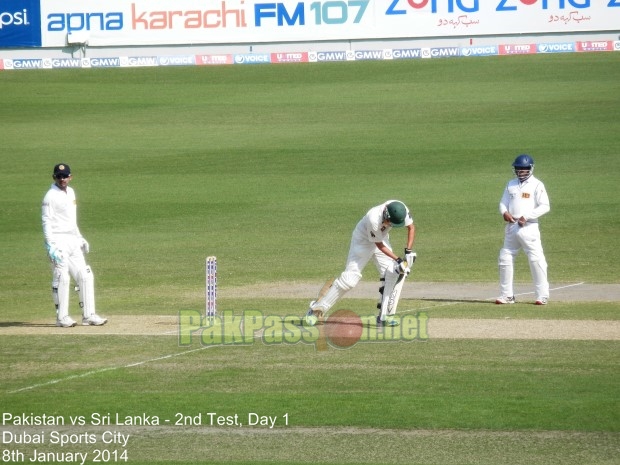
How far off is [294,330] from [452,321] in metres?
1.90

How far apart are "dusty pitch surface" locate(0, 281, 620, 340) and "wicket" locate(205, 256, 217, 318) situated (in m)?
0.48

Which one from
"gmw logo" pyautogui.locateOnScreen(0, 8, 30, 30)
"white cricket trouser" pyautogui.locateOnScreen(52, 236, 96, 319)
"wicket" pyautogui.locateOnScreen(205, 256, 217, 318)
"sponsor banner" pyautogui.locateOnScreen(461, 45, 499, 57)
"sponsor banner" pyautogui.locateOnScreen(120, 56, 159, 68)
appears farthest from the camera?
"sponsor banner" pyautogui.locateOnScreen(120, 56, 159, 68)

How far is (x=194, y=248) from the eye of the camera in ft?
67.4

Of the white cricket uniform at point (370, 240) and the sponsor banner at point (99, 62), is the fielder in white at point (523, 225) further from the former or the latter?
the sponsor banner at point (99, 62)

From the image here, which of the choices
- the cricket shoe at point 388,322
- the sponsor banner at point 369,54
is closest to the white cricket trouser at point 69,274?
the cricket shoe at point 388,322

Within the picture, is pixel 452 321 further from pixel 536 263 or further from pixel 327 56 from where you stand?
pixel 327 56

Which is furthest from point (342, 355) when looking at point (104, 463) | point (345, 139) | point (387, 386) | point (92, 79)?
point (92, 79)

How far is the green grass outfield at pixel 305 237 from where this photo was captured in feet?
29.5

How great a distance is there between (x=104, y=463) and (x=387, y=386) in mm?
2920

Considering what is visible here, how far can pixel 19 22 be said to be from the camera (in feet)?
140

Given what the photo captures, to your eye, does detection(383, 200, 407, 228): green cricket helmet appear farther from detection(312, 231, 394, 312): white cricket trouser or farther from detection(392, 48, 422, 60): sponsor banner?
detection(392, 48, 422, 60): sponsor banner

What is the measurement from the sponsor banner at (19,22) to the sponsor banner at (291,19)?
0.12 ft

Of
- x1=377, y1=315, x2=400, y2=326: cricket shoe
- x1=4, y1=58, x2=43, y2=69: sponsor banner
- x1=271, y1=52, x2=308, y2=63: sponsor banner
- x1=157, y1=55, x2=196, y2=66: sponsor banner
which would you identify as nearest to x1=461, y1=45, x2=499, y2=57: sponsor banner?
x1=271, y1=52, x2=308, y2=63: sponsor banner

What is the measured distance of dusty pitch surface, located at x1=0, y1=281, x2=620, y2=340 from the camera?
1230cm
